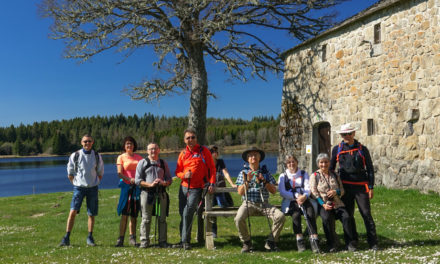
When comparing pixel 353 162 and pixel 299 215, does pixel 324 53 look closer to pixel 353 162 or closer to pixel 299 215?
pixel 353 162

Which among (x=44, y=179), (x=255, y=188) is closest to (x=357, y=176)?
(x=255, y=188)

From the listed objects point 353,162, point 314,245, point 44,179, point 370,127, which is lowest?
point 44,179

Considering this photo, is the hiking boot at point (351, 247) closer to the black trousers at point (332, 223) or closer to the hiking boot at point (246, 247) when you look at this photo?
the black trousers at point (332, 223)

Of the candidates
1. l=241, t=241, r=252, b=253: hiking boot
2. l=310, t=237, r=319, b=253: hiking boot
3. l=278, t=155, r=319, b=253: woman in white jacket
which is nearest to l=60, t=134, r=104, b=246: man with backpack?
l=241, t=241, r=252, b=253: hiking boot

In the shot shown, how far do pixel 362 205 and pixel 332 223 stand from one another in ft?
1.76

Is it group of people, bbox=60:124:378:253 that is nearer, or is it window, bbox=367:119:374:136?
group of people, bbox=60:124:378:253

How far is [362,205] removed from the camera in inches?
237

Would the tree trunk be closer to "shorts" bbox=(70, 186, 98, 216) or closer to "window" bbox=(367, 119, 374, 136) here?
"window" bbox=(367, 119, 374, 136)

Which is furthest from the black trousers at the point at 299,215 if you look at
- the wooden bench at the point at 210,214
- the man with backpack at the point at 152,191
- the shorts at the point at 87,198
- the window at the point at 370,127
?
the window at the point at 370,127

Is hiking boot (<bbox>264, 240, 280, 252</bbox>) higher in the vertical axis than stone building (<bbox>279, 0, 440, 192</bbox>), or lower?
lower

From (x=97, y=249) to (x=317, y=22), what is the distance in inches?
492

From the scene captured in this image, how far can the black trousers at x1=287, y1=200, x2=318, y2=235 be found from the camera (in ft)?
19.9

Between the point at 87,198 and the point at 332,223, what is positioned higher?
the point at 87,198

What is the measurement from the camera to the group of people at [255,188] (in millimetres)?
6082
